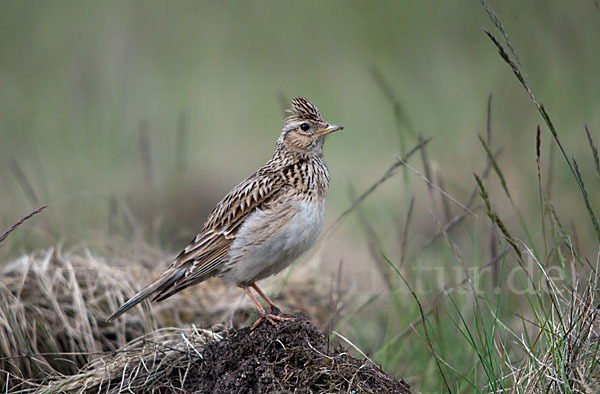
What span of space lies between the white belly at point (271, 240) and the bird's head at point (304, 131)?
49 cm

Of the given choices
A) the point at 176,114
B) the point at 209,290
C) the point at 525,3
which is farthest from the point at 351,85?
the point at 209,290

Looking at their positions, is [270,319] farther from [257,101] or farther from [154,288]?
[257,101]

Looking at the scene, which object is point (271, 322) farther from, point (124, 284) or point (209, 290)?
point (209, 290)

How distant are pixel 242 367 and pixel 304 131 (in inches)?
69.5

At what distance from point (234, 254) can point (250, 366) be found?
3.41ft

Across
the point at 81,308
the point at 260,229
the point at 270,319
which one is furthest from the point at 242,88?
the point at 270,319

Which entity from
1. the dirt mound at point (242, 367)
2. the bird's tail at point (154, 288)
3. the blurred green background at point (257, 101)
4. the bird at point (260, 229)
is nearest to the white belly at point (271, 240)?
the bird at point (260, 229)

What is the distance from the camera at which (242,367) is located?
3.27 metres

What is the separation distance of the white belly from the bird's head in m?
0.49

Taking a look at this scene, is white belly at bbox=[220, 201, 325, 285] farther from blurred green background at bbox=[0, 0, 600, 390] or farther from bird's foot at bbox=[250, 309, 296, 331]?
blurred green background at bbox=[0, 0, 600, 390]

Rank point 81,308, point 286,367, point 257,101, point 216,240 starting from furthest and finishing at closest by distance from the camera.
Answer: point 257,101
point 81,308
point 216,240
point 286,367

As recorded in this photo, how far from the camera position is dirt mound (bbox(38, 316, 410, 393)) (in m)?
3.15

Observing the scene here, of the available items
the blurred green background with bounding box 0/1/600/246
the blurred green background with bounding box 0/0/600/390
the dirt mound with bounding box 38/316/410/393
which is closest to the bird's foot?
the dirt mound with bounding box 38/316/410/393

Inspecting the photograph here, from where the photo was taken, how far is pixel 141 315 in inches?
183
